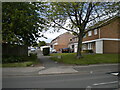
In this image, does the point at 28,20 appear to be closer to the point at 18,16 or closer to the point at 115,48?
the point at 18,16

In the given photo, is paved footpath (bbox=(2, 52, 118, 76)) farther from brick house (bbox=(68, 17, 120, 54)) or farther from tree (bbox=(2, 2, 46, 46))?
brick house (bbox=(68, 17, 120, 54))

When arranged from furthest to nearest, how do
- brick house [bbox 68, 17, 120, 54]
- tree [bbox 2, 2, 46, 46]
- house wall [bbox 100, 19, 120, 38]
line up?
house wall [bbox 100, 19, 120, 38] < brick house [bbox 68, 17, 120, 54] < tree [bbox 2, 2, 46, 46]

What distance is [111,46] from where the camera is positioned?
21859 mm

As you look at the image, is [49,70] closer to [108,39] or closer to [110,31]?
[108,39]

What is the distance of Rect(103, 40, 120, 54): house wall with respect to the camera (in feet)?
70.3

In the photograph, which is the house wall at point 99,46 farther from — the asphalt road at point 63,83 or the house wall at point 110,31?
the asphalt road at point 63,83

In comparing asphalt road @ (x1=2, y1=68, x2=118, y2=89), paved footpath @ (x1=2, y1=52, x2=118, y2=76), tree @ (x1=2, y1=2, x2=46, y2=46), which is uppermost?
tree @ (x1=2, y1=2, x2=46, y2=46)

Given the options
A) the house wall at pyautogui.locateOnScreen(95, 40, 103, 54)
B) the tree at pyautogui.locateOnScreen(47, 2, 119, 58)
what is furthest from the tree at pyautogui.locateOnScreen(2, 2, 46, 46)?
the house wall at pyautogui.locateOnScreen(95, 40, 103, 54)

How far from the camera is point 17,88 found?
5.12 meters

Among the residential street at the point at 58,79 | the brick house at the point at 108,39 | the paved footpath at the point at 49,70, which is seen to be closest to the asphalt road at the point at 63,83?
the residential street at the point at 58,79

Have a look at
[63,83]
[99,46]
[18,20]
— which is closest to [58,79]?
[63,83]

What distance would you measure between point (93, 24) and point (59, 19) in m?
4.74

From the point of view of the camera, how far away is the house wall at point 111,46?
21.4m

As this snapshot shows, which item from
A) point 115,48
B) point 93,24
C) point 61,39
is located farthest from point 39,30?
point 61,39
